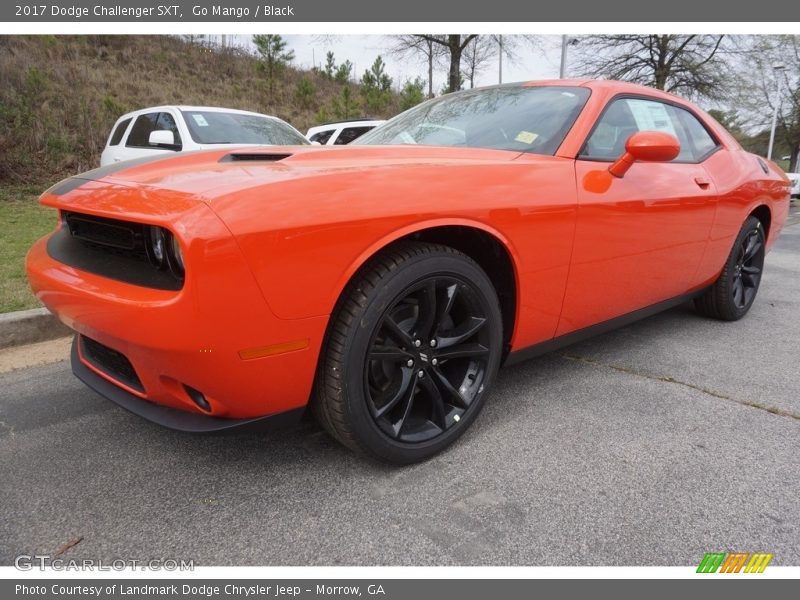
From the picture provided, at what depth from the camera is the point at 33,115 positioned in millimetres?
11047

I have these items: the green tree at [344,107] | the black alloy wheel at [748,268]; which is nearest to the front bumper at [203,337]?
the black alloy wheel at [748,268]

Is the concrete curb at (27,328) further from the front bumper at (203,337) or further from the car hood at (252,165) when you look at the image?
the front bumper at (203,337)

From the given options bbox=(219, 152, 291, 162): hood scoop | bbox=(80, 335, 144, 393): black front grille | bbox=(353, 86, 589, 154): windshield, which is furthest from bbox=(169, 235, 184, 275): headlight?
bbox=(353, 86, 589, 154): windshield

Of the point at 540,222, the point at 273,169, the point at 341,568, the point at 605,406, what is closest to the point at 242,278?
the point at 273,169

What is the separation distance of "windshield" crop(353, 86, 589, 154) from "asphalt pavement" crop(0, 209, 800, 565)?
3.79 ft

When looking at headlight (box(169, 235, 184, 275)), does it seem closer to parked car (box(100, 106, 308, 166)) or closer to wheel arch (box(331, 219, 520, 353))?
wheel arch (box(331, 219, 520, 353))

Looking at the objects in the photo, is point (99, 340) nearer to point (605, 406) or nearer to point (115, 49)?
point (605, 406)

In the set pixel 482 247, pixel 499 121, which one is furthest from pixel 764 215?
pixel 482 247

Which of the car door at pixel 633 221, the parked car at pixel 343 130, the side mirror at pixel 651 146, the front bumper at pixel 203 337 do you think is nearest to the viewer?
the front bumper at pixel 203 337

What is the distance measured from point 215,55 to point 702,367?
73.0ft

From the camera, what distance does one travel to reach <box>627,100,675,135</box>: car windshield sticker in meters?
2.85

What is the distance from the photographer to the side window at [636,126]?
2500mm

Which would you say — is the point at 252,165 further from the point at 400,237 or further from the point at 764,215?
the point at 764,215

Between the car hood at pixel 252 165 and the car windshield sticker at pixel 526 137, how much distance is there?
0.17 m
